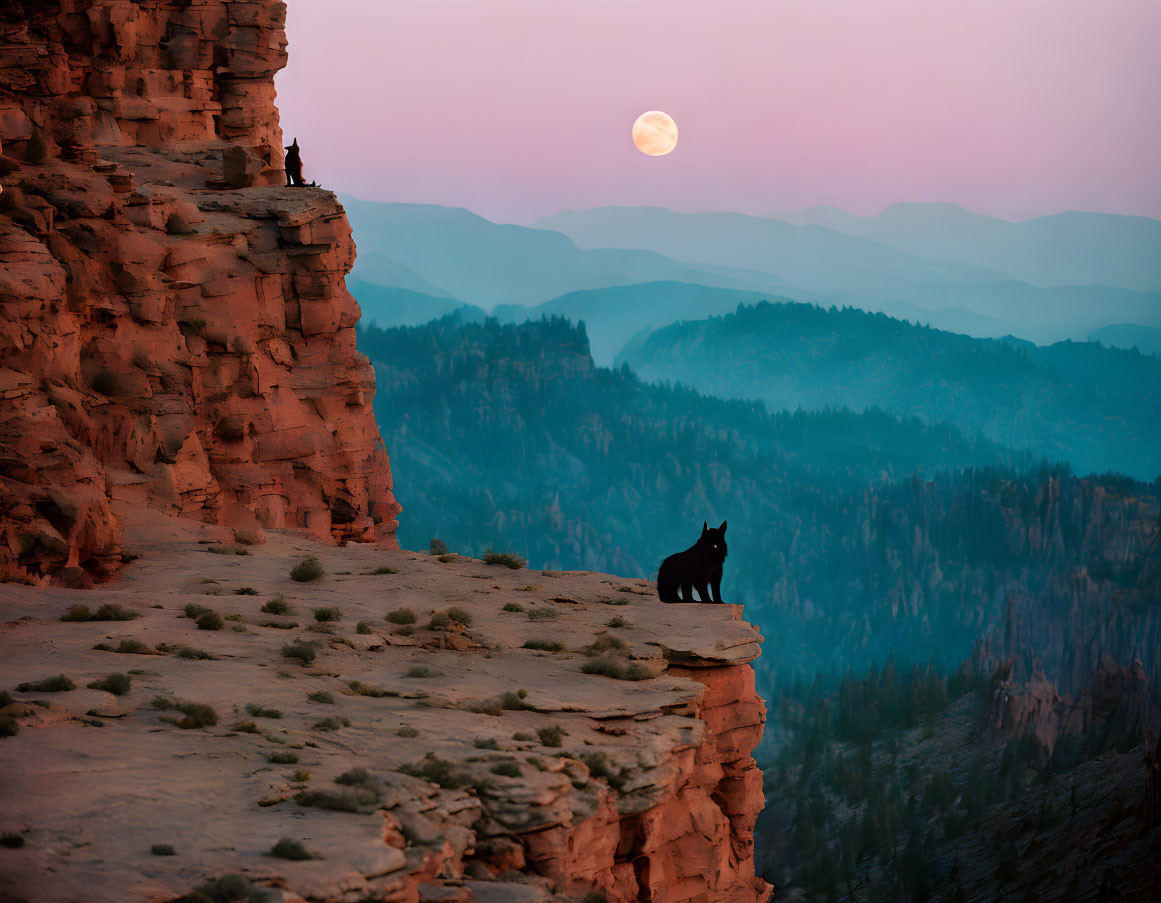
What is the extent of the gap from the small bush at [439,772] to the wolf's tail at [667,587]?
43.9 ft

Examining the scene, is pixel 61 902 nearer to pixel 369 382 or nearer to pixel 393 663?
pixel 393 663

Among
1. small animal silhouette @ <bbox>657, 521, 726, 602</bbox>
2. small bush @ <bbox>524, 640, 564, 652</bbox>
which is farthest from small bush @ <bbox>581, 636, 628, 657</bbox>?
small animal silhouette @ <bbox>657, 521, 726, 602</bbox>

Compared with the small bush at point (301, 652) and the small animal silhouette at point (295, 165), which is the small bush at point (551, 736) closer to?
the small bush at point (301, 652)

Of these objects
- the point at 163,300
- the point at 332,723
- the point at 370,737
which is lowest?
the point at 370,737

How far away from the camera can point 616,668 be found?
23.0 meters

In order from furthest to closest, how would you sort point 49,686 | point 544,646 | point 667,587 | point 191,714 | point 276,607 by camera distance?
point 667,587, point 276,607, point 544,646, point 49,686, point 191,714

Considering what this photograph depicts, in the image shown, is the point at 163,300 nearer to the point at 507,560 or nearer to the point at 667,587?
the point at 507,560

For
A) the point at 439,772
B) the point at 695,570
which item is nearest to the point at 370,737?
the point at 439,772

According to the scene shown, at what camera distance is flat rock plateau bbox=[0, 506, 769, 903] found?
13.5 meters

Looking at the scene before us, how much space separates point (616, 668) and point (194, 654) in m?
8.49

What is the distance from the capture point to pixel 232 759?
53.0 ft

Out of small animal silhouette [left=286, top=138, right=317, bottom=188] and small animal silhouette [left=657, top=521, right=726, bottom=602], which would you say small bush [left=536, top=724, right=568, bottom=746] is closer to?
small animal silhouette [left=657, top=521, right=726, bottom=602]

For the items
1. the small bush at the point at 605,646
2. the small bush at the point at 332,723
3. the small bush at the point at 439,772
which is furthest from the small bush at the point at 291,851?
the small bush at the point at 605,646

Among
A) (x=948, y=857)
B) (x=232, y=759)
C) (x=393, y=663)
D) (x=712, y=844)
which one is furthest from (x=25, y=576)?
(x=948, y=857)
